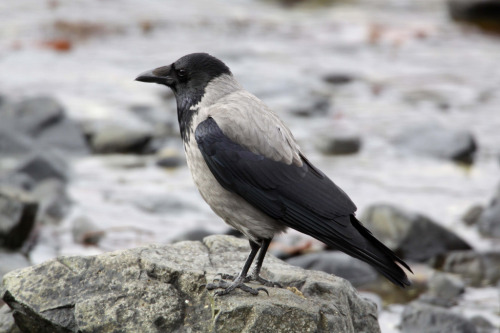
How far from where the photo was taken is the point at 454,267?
784 centimetres

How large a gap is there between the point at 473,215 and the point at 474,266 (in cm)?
127

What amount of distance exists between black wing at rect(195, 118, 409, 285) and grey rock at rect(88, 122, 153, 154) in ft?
20.9

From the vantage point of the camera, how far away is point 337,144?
11375 millimetres

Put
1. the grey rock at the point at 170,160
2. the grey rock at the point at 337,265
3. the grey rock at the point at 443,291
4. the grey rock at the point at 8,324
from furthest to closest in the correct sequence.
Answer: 1. the grey rock at the point at 170,160
2. the grey rock at the point at 337,265
3. the grey rock at the point at 443,291
4. the grey rock at the point at 8,324

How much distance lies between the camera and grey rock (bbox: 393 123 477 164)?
1104 centimetres

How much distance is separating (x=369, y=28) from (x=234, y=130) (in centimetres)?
1582

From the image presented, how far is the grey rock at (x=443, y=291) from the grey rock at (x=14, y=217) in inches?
148

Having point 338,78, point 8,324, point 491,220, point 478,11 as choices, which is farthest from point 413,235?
point 478,11

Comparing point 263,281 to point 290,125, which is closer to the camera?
point 263,281

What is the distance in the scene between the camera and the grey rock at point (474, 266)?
301 inches

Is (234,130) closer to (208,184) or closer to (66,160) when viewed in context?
(208,184)

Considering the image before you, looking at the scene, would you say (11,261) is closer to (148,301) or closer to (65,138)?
(148,301)

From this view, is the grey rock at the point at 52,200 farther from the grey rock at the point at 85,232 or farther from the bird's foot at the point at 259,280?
the bird's foot at the point at 259,280

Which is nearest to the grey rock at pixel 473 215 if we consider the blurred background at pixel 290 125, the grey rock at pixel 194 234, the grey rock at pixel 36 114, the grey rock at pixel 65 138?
the blurred background at pixel 290 125
